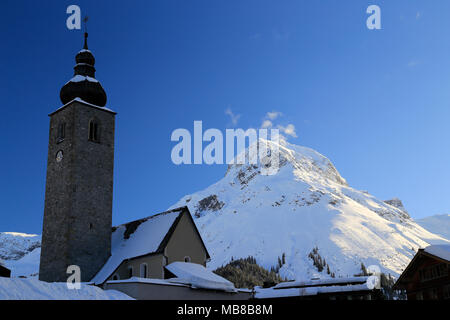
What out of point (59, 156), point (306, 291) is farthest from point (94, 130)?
point (306, 291)

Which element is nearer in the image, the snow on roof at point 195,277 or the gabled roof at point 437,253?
the gabled roof at point 437,253

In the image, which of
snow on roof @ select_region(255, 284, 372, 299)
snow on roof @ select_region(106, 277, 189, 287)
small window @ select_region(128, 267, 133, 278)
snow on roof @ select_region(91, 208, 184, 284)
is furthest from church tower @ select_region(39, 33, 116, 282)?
snow on roof @ select_region(255, 284, 372, 299)

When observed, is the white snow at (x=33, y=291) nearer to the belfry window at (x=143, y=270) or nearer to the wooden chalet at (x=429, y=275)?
the belfry window at (x=143, y=270)

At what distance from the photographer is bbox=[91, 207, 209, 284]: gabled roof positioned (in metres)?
45.7

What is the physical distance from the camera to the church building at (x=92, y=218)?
46375 mm

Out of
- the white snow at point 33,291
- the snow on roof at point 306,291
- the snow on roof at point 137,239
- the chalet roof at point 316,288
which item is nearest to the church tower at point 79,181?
the snow on roof at point 137,239

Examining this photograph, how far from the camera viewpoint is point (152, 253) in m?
44.7

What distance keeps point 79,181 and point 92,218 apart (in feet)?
12.5

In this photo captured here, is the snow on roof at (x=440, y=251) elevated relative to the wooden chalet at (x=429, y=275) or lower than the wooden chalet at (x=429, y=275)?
elevated

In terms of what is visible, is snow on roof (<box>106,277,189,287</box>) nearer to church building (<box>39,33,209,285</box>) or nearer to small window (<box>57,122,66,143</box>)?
church building (<box>39,33,209,285</box>)

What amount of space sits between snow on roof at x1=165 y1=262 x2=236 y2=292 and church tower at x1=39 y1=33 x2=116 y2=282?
30.9ft

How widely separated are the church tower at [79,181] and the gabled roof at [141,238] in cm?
146
